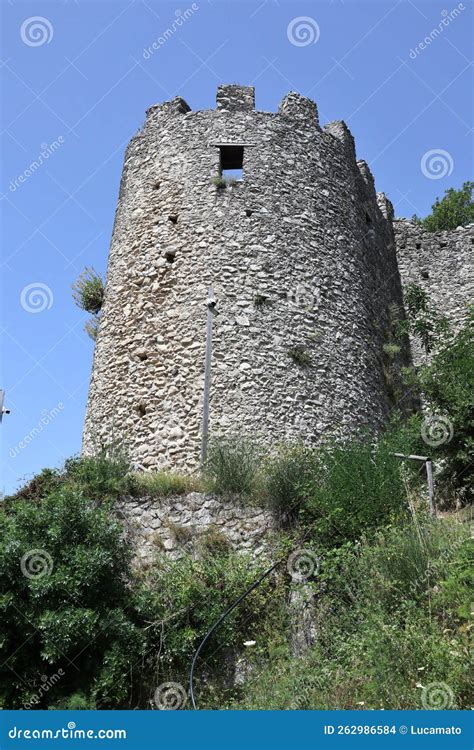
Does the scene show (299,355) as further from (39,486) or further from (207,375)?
(39,486)

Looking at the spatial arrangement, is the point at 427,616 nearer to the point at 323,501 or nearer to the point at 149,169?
the point at 323,501

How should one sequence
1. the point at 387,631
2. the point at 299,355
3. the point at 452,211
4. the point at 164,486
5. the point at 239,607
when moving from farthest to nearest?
the point at 452,211
the point at 299,355
the point at 164,486
the point at 239,607
the point at 387,631

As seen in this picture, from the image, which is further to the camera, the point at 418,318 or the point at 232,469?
the point at 418,318

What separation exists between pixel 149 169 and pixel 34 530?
7527mm

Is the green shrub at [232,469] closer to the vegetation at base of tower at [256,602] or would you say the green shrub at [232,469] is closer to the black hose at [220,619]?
the vegetation at base of tower at [256,602]

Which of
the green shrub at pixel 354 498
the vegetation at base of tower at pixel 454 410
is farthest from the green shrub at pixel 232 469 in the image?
the vegetation at base of tower at pixel 454 410

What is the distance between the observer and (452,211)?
78.6 ft

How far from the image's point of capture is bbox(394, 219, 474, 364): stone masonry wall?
15664 mm

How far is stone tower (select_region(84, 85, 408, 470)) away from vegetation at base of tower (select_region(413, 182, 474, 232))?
11.8 meters

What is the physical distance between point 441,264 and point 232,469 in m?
10.3

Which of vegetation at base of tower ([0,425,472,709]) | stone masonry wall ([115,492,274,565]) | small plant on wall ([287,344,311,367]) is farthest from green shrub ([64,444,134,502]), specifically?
small plant on wall ([287,344,311,367])

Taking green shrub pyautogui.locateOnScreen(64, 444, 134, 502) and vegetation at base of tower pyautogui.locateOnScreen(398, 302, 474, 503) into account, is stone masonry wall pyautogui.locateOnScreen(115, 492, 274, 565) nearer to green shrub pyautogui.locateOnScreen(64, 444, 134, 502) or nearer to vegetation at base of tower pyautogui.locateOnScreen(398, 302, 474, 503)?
green shrub pyautogui.locateOnScreen(64, 444, 134, 502)

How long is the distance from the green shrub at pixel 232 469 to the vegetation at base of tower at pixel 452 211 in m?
17.4

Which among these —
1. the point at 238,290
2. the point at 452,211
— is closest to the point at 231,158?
the point at 238,290
